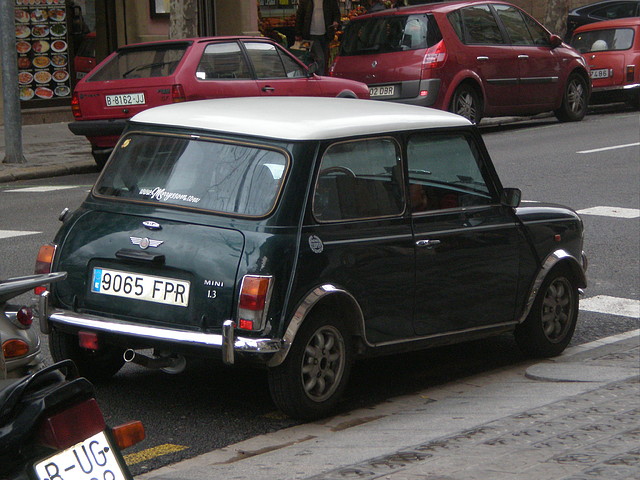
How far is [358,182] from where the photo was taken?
244 inches

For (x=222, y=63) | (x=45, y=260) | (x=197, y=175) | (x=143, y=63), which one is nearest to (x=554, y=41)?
(x=222, y=63)

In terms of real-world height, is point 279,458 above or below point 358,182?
below

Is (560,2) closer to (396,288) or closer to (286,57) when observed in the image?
(286,57)

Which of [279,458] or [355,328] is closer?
[279,458]

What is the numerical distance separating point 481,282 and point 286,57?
9.66 meters

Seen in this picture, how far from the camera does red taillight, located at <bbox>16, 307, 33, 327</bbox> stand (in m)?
4.60

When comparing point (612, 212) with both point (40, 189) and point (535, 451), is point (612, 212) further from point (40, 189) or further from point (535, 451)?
point (535, 451)

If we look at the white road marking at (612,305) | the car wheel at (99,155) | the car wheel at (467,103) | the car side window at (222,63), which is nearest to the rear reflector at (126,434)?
the white road marking at (612,305)

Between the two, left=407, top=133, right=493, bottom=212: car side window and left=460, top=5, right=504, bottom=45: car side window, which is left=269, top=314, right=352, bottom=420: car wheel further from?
left=460, top=5, right=504, bottom=45: car side window

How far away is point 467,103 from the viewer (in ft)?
59.8

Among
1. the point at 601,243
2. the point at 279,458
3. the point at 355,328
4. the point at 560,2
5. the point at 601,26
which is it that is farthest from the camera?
the point at 560,2

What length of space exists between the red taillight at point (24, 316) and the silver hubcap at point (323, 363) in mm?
1510

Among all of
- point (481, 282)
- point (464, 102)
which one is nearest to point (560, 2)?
point (464, 102)

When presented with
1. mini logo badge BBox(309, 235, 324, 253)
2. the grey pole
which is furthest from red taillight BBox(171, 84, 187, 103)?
mini logo badge BBox(309, 235, 324, 253)
